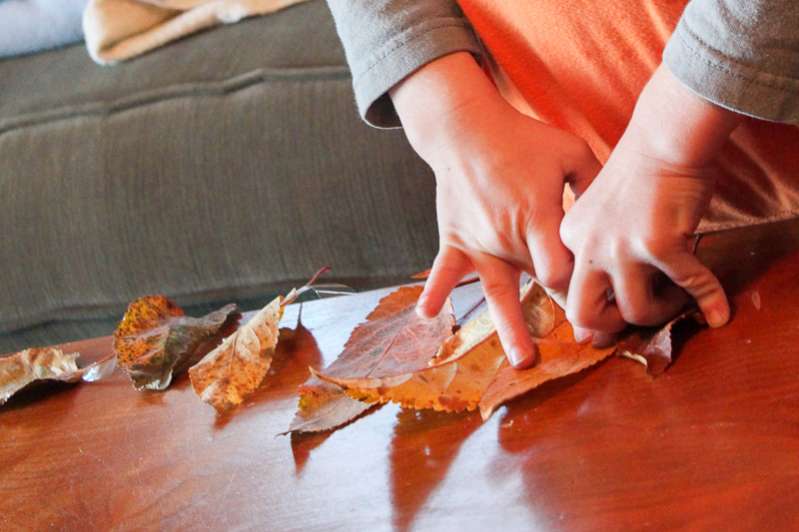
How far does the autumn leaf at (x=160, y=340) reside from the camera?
58cm

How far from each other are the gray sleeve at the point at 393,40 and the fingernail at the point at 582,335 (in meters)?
0.18

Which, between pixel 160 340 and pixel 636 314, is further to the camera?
pixel 160 340

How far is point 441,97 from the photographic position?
535mm

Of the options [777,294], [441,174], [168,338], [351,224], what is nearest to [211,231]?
[351,224]

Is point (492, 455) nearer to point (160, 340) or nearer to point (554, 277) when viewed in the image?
point (554, 277)

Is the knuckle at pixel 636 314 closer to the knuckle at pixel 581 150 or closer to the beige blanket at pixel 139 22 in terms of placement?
the knuckle at pixel 581 150

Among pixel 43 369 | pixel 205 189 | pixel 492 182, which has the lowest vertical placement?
pixel 205 189

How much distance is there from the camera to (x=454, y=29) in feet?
1.82

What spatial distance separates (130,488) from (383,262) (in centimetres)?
55

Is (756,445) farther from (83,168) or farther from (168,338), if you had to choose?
(83,168)

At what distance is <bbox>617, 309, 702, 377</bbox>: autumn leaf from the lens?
428 mm

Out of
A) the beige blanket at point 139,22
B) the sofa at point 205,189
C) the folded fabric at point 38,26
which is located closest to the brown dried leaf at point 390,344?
the sofa at point 205,189

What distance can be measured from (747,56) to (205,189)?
28.1 inches

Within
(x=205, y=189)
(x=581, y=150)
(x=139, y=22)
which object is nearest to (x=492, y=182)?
(x=581, y=150)
